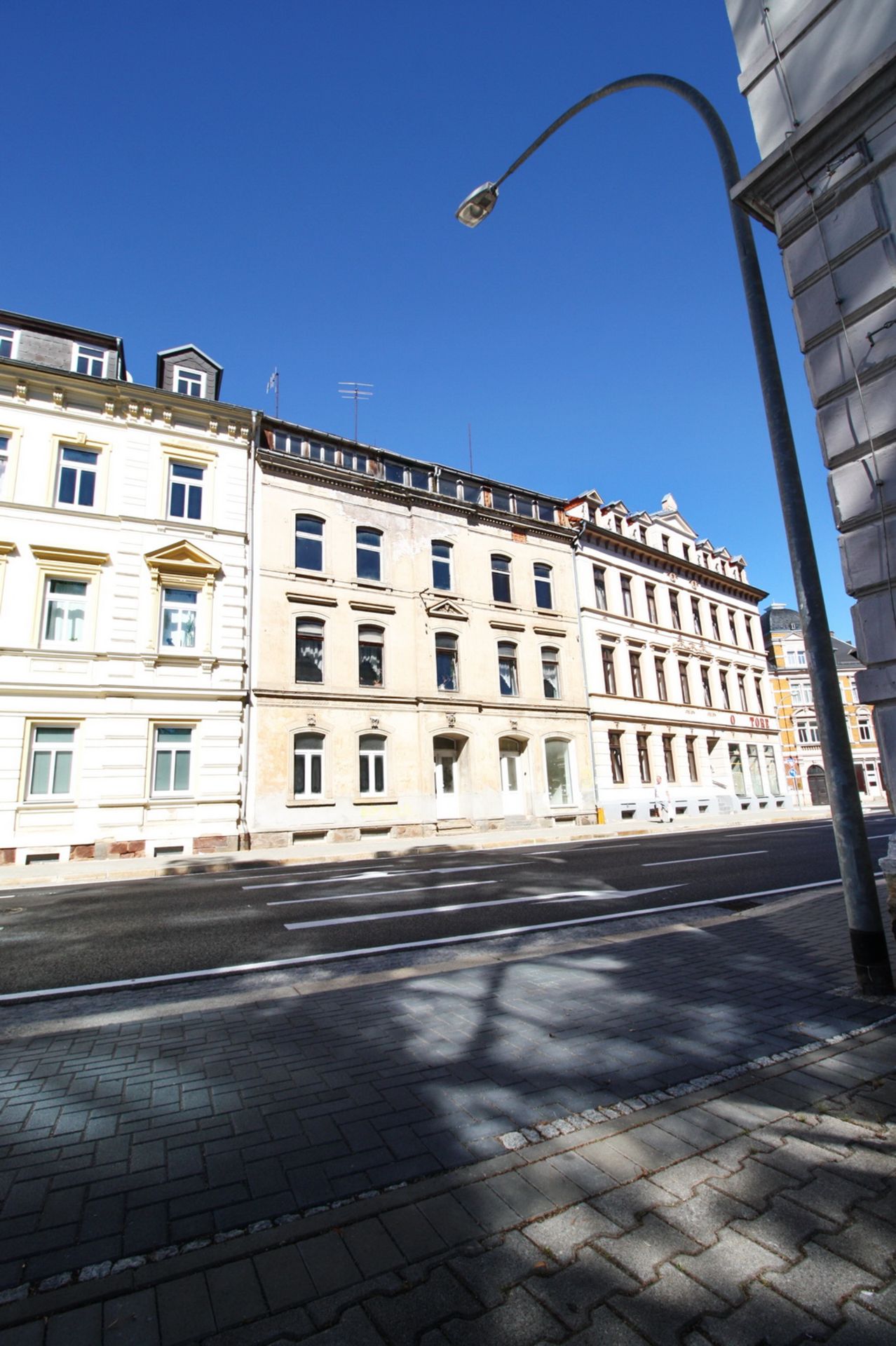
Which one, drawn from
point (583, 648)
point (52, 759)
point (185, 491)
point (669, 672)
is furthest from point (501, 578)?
point (52, 759)

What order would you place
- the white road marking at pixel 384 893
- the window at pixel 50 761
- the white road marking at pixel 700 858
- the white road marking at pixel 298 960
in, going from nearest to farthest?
the white road marking at pixel 298 960, the white road marking at pixel 384 893, the white road marking at pixel 700 858, the window at pixel 50 761

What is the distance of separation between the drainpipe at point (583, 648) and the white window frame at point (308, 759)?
38.1ft

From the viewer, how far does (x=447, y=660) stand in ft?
80.9

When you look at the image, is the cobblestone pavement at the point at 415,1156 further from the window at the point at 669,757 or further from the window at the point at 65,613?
the window at the point at 669,757

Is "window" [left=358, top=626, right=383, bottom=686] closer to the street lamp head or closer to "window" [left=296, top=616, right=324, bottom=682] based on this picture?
"window" [left=296, top=616, right=324, bottom=682]

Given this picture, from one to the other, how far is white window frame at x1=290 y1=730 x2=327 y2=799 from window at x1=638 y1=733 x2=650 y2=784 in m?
14.6

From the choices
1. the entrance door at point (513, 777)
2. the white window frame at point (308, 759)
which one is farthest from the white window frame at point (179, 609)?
the entrance door at point (513, 777)

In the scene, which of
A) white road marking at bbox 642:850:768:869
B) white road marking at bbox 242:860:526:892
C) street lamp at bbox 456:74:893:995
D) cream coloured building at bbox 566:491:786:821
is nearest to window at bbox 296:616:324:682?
white road marking at bbox 242:860:526:892

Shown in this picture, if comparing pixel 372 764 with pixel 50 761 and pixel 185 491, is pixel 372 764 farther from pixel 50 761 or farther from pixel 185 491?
pixel 185 491

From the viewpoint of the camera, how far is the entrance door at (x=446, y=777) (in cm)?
2316

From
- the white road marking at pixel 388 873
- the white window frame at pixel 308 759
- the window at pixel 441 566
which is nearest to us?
the white road marking at pixel 388 873

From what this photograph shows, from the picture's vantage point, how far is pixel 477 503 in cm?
2688

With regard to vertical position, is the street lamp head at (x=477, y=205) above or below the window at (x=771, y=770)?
above

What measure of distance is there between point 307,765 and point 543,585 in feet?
43.9
